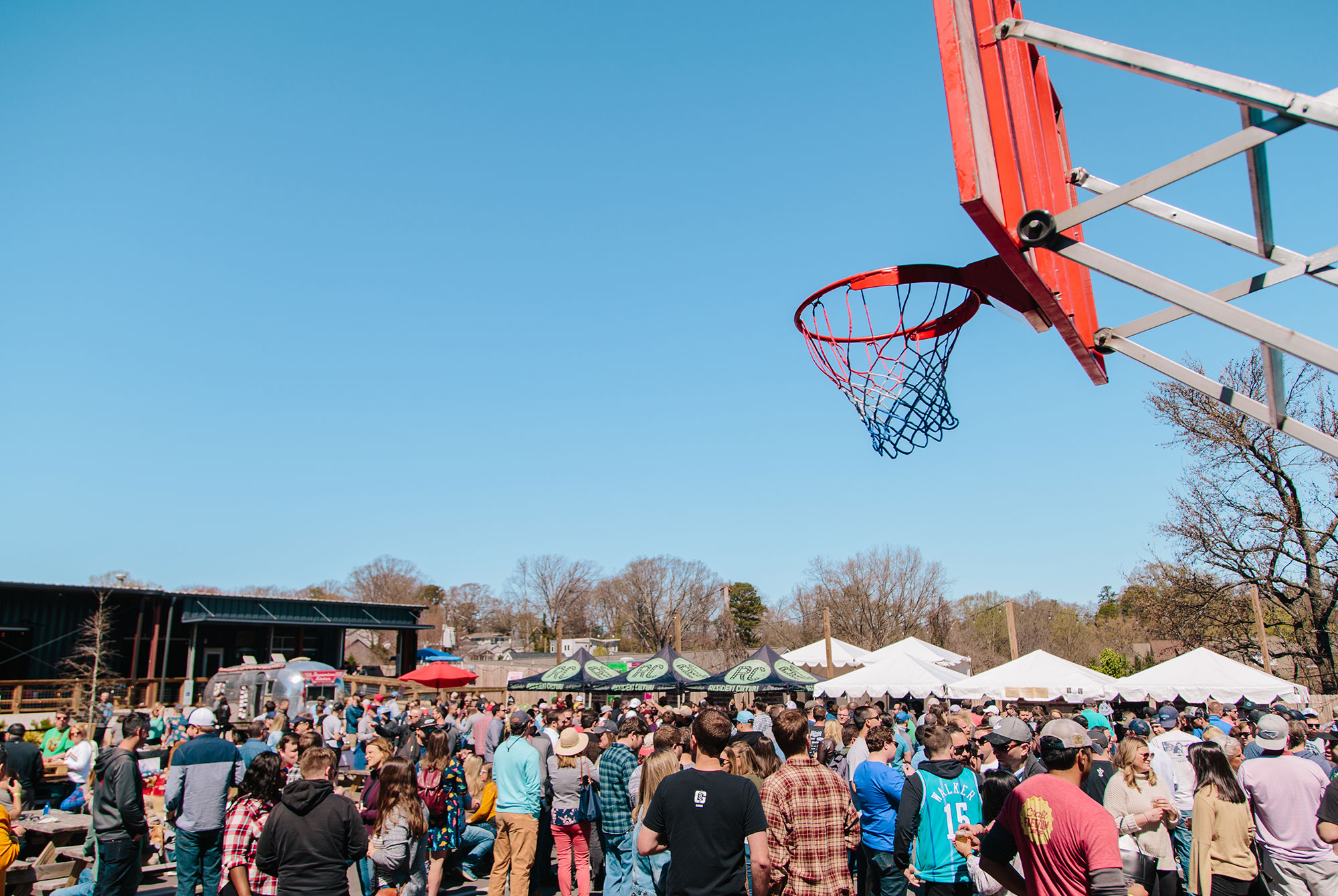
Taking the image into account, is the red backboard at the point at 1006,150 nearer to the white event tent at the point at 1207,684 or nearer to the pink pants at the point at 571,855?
the pink pants at the point at 571,855

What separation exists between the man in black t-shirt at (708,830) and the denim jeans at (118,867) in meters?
4.93

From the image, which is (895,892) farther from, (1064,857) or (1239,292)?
(1239,292)

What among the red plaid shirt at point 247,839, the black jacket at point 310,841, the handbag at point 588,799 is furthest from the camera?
the handbag at point 588,799

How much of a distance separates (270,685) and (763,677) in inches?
655

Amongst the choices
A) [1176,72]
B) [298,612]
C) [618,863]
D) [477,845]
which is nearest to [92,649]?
[298,612]

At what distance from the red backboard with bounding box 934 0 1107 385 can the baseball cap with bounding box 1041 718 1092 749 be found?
6.28ft

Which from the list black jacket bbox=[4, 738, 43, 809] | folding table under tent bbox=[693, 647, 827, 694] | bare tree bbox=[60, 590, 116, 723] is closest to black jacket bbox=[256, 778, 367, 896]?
black jacket bbox=[4, 738, 43, 809]

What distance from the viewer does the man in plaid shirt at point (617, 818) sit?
725cm

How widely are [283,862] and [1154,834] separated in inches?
228

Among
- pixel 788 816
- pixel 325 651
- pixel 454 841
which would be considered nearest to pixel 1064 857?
pixel 788 816

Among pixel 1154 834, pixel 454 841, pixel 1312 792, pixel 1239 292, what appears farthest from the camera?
pixel 454 841

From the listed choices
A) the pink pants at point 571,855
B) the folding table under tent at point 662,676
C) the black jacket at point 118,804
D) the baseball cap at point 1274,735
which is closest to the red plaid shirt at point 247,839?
the black jacket at point 118,804

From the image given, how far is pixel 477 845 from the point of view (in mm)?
9000

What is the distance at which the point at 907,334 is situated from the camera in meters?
6.51
